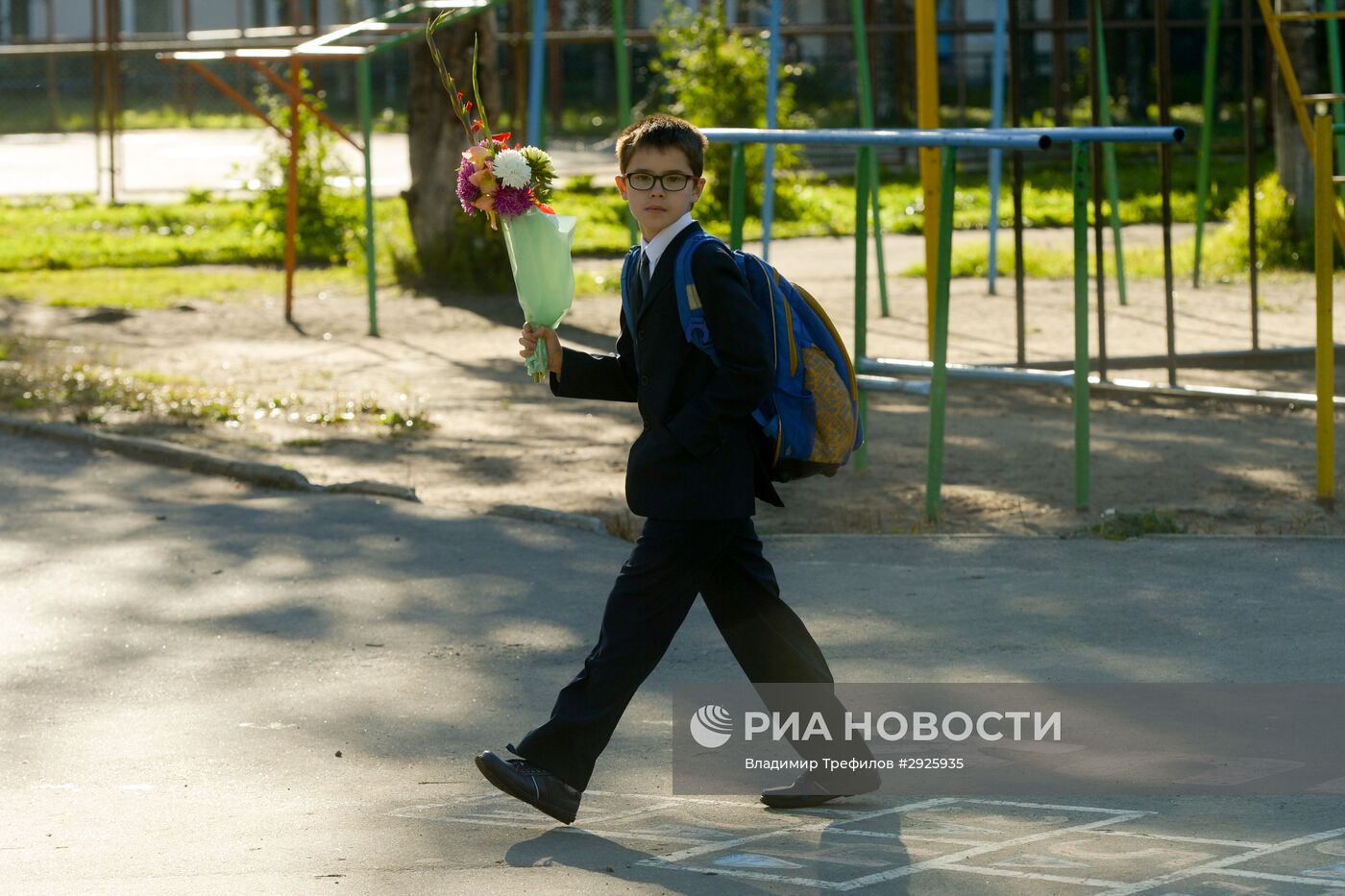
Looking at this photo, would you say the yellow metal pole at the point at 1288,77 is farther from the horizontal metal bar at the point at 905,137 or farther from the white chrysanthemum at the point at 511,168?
the white chrysanthemum at the point at 511,168

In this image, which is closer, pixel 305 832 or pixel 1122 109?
pixel 305 832

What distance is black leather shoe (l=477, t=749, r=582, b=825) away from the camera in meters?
3.85

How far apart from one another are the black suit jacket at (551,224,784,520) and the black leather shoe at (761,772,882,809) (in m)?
0.61

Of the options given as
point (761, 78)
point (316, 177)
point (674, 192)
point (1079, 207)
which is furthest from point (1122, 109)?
point (674, 192)

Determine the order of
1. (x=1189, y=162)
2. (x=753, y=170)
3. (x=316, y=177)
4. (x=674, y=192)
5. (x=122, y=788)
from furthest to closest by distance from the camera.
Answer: (x=1189, y=162) < (x=753, y=170) < (x=316, y=177) < (x=122, y=788) < (x=674, y=192)

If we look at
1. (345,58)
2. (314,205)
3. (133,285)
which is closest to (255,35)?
A: (314,205)

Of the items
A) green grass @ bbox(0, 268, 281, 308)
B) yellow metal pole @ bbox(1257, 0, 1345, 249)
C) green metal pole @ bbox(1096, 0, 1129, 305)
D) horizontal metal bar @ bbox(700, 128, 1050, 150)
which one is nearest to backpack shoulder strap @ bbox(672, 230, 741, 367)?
horizontal metal bar @ bbox(700, 128, 1050, 150)

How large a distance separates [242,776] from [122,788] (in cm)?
26

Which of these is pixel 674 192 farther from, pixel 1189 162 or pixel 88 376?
pixel 1189 162

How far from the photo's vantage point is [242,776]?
4336mm

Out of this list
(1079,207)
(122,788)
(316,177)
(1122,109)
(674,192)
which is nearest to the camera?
(674,192)

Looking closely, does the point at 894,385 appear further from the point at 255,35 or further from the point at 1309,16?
the point at 255,35

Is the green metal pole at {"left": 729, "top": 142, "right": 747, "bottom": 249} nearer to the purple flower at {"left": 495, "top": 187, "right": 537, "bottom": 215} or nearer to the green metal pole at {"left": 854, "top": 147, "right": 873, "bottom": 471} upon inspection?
the green metal pole at {"left": 854, "top": 147, "right": 873, "bottom": 471}

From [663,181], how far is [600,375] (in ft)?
1.51
